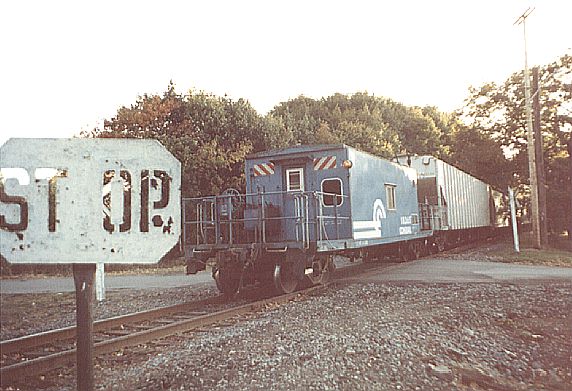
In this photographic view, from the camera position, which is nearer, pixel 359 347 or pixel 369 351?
pixel 369 351

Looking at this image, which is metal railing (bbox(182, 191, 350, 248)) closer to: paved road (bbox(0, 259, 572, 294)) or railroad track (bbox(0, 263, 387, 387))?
railroad track (bbox(0, 263, 387, 387))

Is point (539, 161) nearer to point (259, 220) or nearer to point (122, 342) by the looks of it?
point (259, 220)

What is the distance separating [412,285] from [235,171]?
32.8 ft

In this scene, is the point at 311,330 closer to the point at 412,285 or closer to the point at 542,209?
the point at 412,285

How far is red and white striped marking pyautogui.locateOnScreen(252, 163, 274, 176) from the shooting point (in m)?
11.6

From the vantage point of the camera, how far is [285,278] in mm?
10000

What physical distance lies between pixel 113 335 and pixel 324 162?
19.4 ft

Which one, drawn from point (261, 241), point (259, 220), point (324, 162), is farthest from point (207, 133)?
point (261, 241)

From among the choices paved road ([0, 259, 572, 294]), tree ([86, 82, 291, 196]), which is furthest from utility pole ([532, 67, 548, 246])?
tree ([86, 82, 291, 196])

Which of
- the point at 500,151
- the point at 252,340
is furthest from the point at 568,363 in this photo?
the point at 500,151

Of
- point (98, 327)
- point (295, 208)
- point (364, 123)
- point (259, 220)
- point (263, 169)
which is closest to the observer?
point (98, 327)

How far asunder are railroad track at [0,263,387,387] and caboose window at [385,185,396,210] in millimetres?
4204

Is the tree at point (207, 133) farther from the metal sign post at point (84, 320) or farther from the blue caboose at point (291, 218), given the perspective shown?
the metal sign post at point (84, 320)

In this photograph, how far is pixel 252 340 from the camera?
6.19 metres
